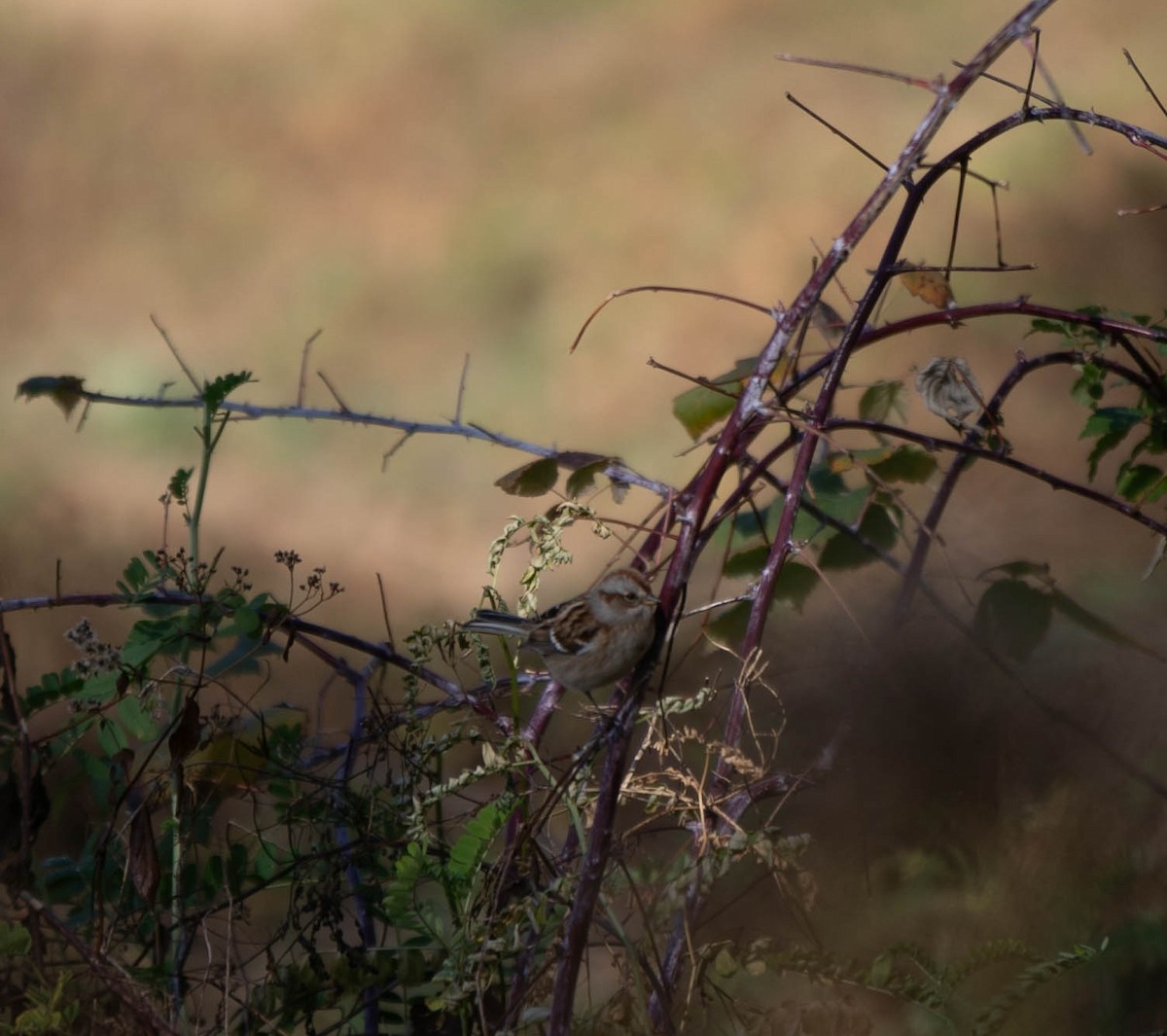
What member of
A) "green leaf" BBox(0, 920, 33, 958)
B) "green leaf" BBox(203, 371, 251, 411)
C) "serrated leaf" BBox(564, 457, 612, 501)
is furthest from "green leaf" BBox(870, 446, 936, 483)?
"green leaf" BBox(0, 920, 33, 958)

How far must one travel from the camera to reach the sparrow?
44.2 inches

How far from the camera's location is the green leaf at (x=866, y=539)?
1.47 meters

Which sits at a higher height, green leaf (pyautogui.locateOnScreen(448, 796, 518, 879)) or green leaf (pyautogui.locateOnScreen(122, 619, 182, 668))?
green leaf (pyautogui.locateOnScreen(122, 619, 182, 668))

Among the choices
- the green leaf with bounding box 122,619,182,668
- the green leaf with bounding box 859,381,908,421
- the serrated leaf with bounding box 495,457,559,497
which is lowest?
the green leaf with bounding box 122,619,182,668

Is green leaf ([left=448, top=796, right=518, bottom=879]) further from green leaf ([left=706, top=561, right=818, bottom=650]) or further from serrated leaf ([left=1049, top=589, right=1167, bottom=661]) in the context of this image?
serrated leaf ([left=1049, top=589, right=1167, bottom=661])

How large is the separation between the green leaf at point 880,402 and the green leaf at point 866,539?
192 mm

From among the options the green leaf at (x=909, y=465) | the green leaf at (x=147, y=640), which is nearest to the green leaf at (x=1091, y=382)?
the green leaf at (x=909, y=465)

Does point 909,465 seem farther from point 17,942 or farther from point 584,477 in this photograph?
point 17,942

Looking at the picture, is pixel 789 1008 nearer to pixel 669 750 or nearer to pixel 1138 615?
pixel 669 750

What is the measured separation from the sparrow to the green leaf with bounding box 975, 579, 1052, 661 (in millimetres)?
372

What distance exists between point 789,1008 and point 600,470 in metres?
0.65

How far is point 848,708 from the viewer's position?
50.0 inches

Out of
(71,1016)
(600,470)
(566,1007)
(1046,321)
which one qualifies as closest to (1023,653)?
(1046,321)

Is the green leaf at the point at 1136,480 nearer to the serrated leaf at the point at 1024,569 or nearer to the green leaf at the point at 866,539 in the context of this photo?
the serrated leaf at the point at 1024,569
